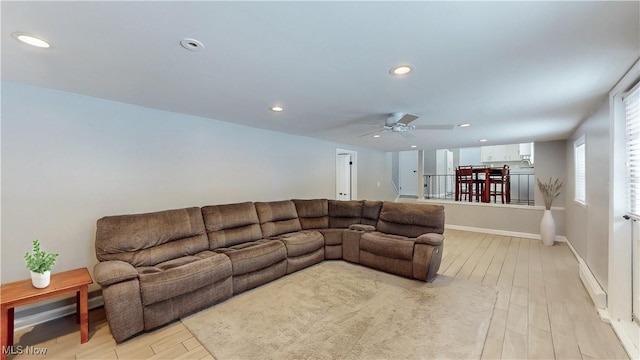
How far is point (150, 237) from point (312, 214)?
97.8 inches

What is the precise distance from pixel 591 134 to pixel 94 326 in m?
5.92

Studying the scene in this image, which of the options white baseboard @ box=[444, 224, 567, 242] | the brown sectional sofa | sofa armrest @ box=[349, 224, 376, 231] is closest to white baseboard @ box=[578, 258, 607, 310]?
the brown sectional sofa

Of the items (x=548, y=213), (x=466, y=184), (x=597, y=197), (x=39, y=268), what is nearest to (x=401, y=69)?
(x=597, y=197)

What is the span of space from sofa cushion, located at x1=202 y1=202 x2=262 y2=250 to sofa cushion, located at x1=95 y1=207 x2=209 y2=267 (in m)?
0.10

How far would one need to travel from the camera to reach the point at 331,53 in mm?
1725

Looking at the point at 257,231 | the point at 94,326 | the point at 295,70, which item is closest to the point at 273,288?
the point at 257,231

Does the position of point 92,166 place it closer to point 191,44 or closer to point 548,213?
point 191,44

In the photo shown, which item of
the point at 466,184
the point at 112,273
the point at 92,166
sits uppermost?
the point at 92,166

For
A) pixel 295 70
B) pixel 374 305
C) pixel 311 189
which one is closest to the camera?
pixel 295 70

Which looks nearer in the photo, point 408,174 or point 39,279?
point 39,279

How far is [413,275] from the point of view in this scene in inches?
130

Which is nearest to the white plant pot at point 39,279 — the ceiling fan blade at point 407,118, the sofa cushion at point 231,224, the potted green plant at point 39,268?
the potted green plant at point 39,268

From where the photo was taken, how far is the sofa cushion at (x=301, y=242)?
11.5 ft

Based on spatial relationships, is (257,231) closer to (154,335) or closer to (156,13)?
(154,335)
